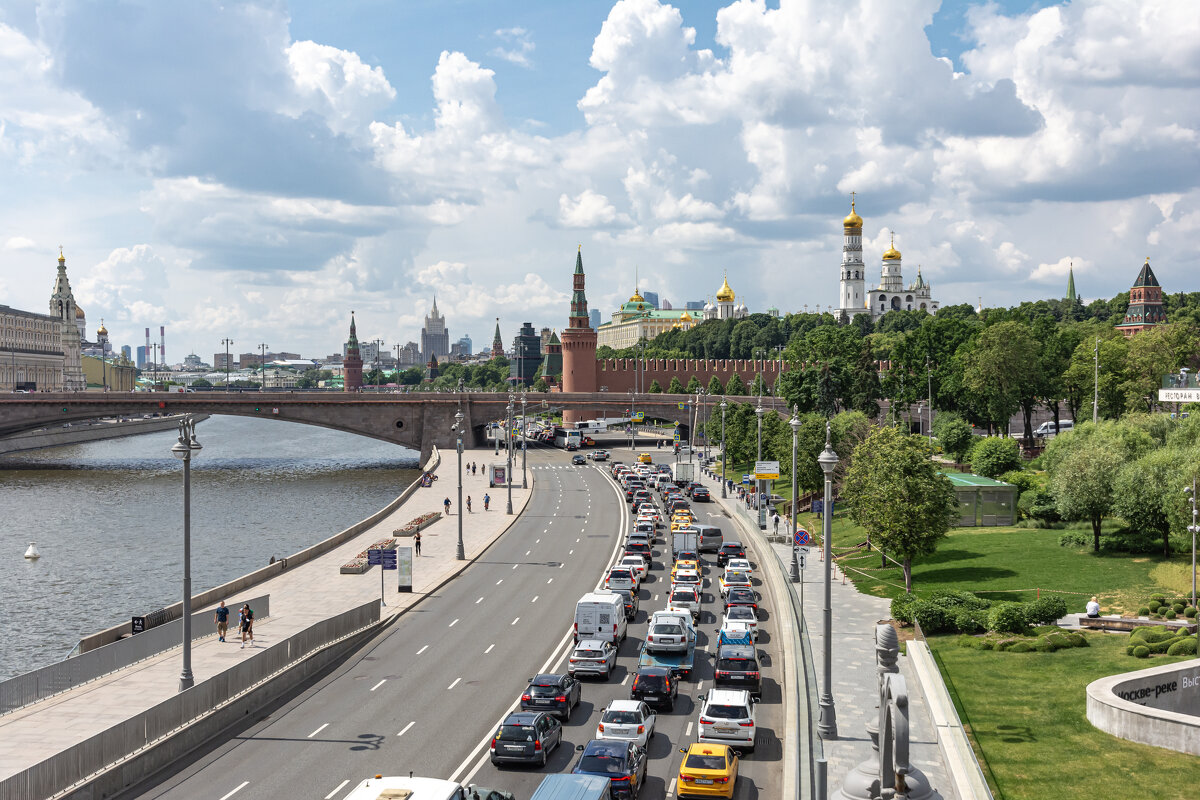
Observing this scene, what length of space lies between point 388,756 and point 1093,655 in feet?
65.7

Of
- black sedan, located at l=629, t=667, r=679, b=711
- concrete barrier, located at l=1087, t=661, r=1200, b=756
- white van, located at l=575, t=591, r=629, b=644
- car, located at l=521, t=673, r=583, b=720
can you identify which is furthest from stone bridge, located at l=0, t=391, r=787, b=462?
car, located at l=521, t=673, r=583, b=720

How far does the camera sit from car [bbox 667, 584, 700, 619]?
3659cm

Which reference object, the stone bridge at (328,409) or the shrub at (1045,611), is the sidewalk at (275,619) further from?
the stone bridge at (328,409)

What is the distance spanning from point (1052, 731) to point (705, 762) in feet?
29.1

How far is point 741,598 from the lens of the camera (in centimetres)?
3791

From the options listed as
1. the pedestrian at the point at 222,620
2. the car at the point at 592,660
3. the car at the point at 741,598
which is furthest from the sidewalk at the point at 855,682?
the pedestrian at the point at 222,620

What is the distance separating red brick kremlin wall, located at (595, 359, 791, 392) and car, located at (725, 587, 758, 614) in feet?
409

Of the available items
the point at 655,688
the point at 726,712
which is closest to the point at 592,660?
the point at 655,688

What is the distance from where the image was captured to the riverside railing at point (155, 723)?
18.9 m

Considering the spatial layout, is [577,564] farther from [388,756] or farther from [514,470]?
[514,470]

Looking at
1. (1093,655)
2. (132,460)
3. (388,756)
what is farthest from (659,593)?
(132,460)

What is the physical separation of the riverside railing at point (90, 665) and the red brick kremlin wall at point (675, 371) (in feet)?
430

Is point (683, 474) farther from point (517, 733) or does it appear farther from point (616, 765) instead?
point (616, 765)

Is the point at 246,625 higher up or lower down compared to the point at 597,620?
lower down
